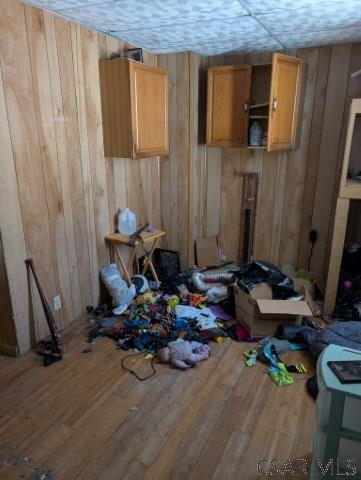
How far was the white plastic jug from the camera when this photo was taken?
312 centimetres

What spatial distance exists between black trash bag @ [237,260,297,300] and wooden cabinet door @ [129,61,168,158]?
51.8 inches

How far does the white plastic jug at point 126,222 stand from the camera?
3119 mm

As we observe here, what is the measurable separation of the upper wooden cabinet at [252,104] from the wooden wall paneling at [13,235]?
5.91ft

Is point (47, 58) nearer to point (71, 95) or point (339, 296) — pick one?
point (71, 95)

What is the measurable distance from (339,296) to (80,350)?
6.94 feet

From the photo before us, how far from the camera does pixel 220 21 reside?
2.28 metres

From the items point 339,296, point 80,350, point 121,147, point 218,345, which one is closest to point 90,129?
point 121,147

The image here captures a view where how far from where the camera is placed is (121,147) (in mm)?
2775

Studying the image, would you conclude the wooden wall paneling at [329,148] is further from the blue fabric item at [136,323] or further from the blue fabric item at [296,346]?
the blue fabric item at [136,323]

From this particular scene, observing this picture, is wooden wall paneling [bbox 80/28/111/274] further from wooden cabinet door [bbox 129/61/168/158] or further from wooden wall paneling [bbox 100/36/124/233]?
wooden cabinet door [bbox 129/61/168/158]

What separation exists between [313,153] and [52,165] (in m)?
2.22

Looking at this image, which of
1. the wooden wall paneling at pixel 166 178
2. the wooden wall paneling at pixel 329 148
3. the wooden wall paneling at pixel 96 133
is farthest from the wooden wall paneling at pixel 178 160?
the wooden wall paneling at pixel 329 148

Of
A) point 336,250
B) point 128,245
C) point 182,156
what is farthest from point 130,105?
point 336,250

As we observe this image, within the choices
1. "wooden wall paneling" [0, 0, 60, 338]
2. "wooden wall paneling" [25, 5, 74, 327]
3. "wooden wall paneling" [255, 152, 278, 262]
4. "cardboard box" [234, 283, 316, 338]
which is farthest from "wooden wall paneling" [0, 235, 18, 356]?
"wooden wall paneling" [255, 152, 278, 262]
